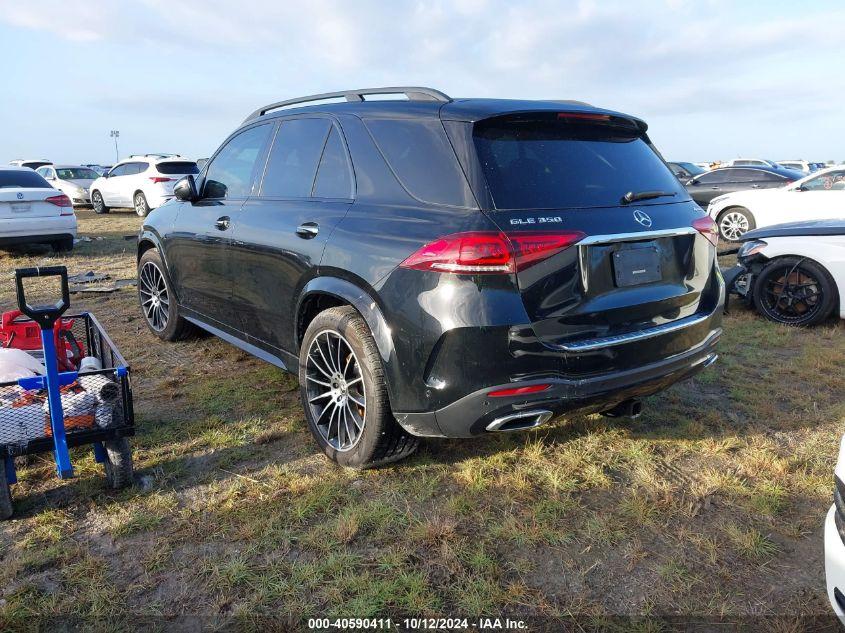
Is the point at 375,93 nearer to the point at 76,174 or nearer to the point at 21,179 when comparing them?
the point at 21,179

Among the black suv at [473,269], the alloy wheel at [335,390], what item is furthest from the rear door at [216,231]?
the alloy wheel at [335,390]

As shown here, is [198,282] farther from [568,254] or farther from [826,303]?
[826,303]

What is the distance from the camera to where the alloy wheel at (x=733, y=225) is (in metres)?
12.0

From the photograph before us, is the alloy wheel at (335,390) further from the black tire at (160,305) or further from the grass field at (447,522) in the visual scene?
the black tire at (160,305)

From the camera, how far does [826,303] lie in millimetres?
5961

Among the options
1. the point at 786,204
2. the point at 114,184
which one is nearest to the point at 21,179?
the point at 114,184

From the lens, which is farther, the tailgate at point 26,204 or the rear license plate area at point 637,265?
the tailgate at point 26,204

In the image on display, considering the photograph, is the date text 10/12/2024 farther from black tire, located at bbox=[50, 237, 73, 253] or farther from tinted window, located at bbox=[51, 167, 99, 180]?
tinted window, located at bbox=[51, 167, 99, 180]

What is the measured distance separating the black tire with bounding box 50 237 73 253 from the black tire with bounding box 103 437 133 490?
9.61m

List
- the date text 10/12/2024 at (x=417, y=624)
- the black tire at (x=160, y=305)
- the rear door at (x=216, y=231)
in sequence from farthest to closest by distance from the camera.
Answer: the black tire at (x=160, y=305)
the rear door at (x=216, y=231)
the date text 10/12/2024 at (x=417, y=624)

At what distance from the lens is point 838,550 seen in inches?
74.2

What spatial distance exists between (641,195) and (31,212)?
1076 cm

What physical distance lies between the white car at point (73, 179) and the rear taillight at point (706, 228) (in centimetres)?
2117

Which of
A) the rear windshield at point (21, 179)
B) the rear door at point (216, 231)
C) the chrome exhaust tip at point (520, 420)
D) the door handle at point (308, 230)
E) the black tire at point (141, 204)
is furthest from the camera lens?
the black tire at point (141, 204)
